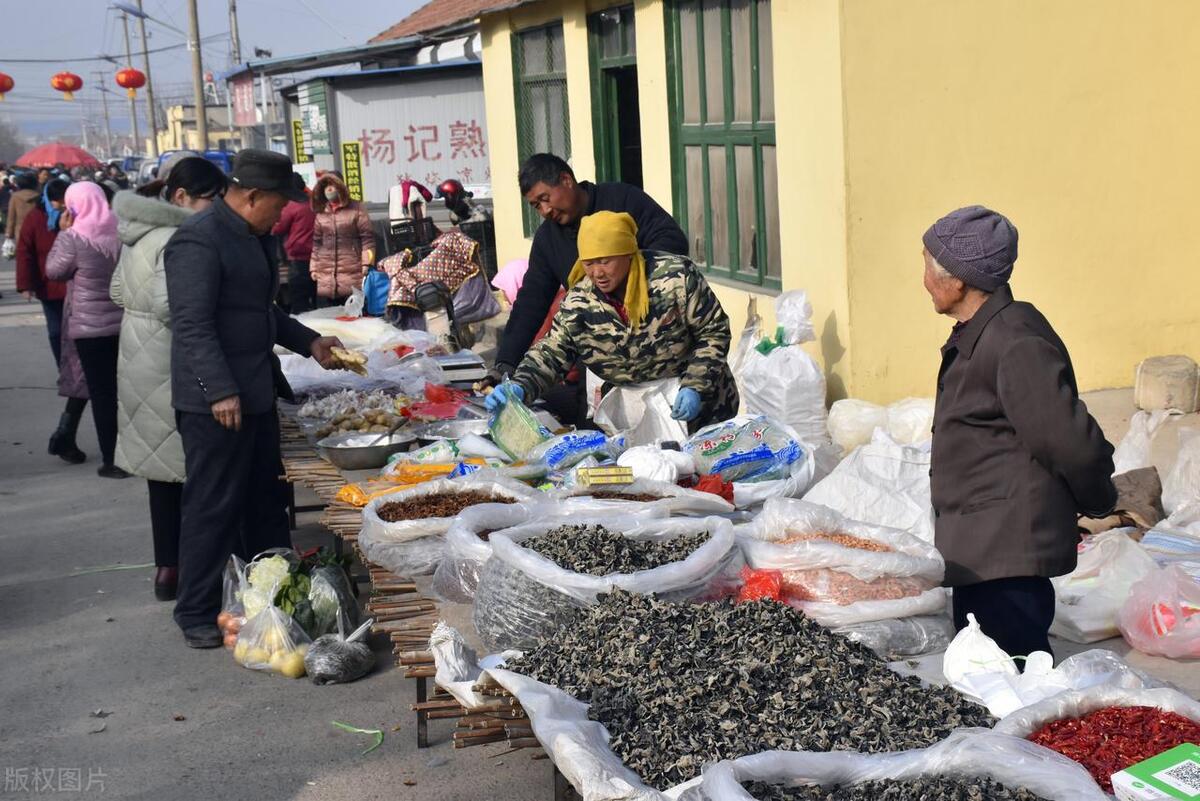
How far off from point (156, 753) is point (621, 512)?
186cm

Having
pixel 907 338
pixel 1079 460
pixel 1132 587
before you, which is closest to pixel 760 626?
pixel 1079 460

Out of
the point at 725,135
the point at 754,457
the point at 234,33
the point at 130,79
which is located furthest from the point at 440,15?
the point at 234,33

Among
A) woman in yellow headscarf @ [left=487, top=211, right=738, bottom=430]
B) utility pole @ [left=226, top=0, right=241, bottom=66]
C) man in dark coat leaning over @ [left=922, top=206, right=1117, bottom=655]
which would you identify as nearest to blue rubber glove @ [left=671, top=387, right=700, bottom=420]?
woman in yellow headscarf @ [left=487, top=211, right=738, bottom=430]

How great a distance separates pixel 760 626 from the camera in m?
3.30

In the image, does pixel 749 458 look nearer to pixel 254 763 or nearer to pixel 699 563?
pixel 699 563

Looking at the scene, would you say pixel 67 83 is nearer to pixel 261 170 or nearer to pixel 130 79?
pixel 130 79

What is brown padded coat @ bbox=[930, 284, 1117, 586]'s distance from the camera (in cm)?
306

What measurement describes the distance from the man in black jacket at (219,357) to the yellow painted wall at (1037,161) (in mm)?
3283

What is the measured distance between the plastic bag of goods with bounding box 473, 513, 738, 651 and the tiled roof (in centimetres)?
766

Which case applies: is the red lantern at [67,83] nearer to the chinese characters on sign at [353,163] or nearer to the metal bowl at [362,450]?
the chinese characters on sign at [353,163]

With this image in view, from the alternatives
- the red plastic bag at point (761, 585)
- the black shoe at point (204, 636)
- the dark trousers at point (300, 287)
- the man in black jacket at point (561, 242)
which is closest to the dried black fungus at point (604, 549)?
the red plastic bag at point (761, 585)

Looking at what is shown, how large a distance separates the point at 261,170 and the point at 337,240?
302 inches

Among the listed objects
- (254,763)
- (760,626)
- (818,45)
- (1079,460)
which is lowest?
(254,763)

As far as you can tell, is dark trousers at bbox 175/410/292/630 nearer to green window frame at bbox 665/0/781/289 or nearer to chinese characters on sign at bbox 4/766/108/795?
chinese characters on sign at bbox 4/766/108/795
